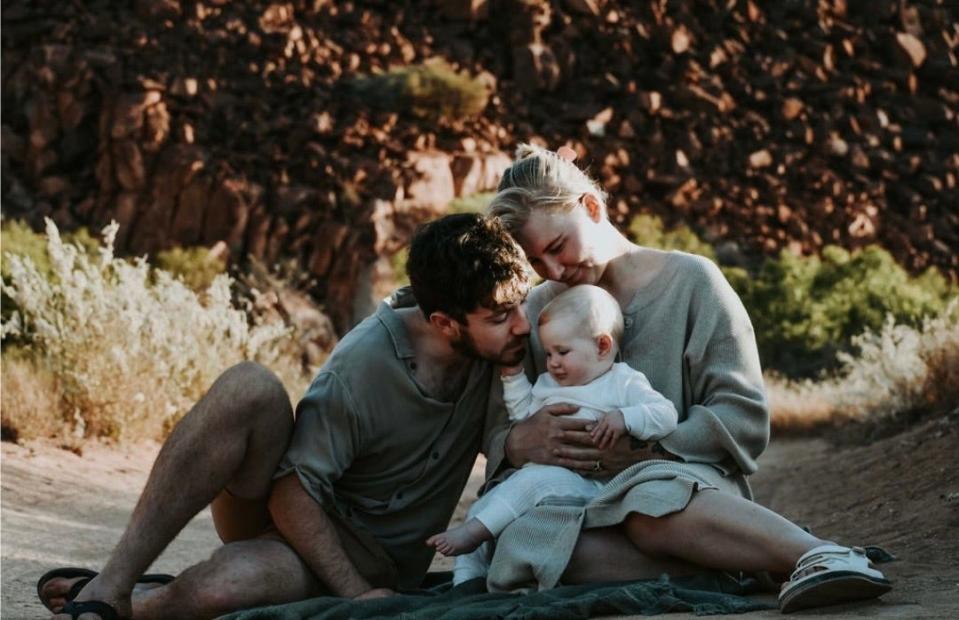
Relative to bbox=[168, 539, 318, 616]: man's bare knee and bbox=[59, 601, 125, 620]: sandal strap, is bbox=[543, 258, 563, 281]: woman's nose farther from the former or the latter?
bbox=[59, 601, 125, 620]: sandal strap

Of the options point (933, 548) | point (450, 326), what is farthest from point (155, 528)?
point (933, 548)

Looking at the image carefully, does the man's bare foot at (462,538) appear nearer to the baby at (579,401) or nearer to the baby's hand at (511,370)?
the baby at (579,401)

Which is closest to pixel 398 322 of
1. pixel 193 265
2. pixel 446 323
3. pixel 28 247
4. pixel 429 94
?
pixel 446 323

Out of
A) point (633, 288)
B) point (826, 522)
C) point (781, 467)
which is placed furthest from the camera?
point (781, 467)

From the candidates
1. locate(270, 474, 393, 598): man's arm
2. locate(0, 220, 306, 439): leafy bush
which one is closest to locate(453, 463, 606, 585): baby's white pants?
locate(270, 474, 393, 598): man's arm

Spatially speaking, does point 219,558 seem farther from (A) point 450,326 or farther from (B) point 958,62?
(B) point 958,62

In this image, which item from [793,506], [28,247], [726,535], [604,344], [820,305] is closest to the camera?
[726,535]

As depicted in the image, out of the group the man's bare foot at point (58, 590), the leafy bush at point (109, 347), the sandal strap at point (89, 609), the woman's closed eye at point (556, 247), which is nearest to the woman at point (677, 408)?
the woman's closed eye at point (556, 247)

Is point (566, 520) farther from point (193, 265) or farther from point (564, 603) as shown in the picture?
point (193, 265)

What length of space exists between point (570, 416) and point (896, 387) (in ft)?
20.4

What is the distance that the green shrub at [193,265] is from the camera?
55.0 ft

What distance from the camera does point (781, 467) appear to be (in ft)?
33.3

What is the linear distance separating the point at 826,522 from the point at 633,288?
2.63 metres

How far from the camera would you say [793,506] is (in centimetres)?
804
